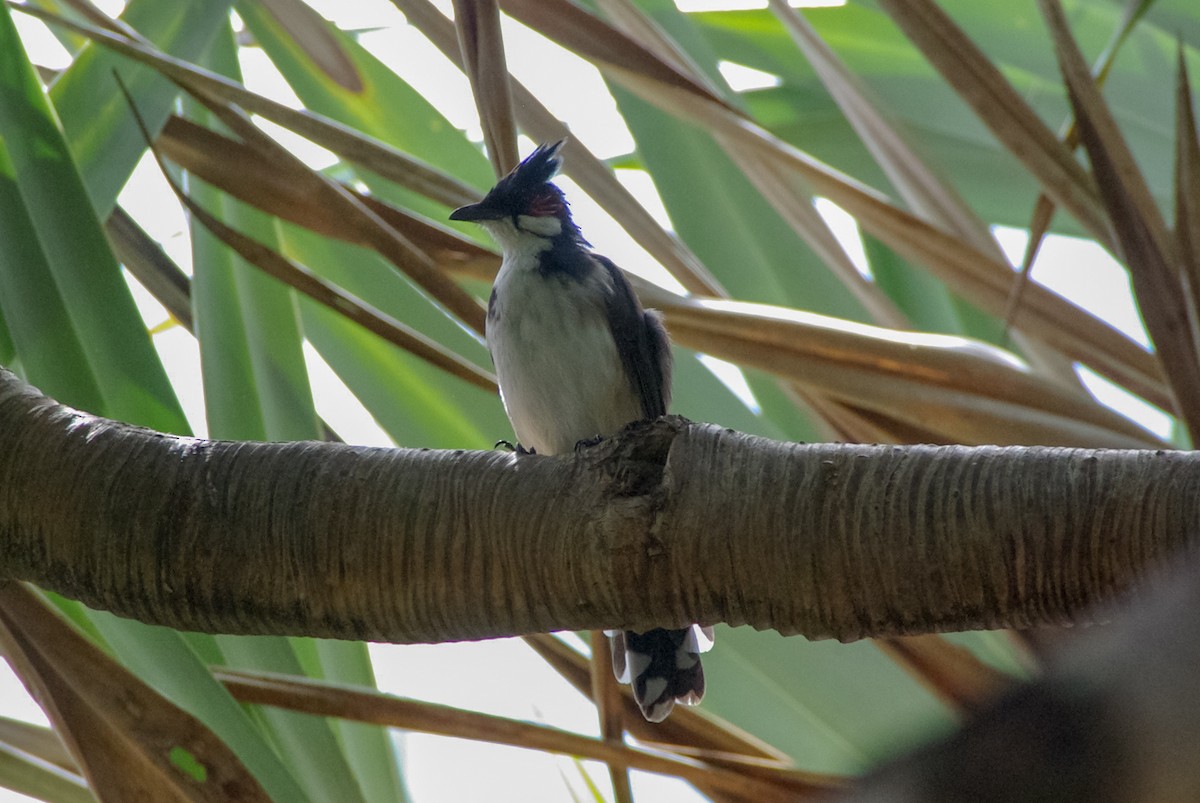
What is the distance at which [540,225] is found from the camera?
342 cm

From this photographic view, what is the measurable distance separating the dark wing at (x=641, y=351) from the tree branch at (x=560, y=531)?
5.68 ft

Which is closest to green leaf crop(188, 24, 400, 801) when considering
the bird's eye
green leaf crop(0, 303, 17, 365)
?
green leaf crop(0, 303, 17, 365)

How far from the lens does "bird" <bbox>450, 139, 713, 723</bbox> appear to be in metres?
3.09

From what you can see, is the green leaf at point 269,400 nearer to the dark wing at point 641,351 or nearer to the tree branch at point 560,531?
the tree branch at point 560,531

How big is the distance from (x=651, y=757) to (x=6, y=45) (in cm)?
180

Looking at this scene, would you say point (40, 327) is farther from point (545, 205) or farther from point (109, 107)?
point (545, 205)

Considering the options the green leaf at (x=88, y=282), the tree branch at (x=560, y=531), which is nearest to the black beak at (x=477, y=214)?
the green leaf at (x=88, y=282)

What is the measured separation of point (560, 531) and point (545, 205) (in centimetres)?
222

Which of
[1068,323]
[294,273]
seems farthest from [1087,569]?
[294,273]

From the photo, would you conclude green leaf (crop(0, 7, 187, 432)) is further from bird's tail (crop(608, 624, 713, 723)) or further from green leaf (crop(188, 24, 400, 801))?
bird's tail (crop(608, 624, 713, 723))

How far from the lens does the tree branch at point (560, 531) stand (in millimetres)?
1198

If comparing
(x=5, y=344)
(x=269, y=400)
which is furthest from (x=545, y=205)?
(x=5, y=344)

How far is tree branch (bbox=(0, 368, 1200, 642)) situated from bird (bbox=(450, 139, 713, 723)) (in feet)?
5.13

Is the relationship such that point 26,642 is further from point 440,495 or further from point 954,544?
point 954,544
